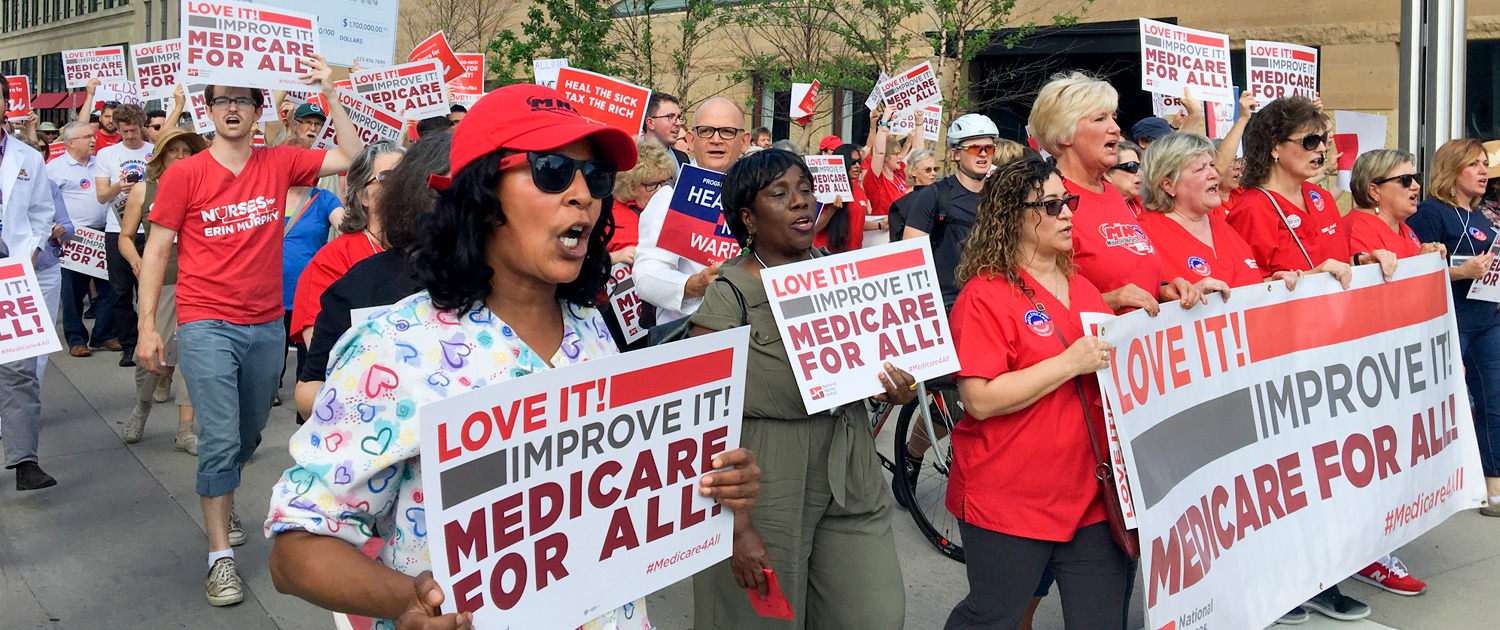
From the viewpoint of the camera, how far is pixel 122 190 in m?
10.5

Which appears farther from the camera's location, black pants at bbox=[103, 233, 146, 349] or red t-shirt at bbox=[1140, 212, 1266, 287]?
black pants at bbox=[103, 233, 146, 349]

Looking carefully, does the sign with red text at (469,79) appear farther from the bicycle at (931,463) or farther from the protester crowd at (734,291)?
the bicycle at (931,463)

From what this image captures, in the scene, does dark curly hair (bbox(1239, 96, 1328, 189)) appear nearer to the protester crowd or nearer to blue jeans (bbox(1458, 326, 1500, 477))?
the protester crowd

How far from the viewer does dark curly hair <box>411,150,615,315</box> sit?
1.98 metres

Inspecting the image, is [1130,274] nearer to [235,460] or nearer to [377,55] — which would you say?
[235,460]

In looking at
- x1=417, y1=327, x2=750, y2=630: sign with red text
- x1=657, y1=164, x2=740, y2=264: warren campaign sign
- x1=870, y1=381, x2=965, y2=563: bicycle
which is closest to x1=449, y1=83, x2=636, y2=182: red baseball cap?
x1=417, y1=327, x2=750, y2=630: sign with red text

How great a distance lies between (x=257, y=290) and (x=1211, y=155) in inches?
161

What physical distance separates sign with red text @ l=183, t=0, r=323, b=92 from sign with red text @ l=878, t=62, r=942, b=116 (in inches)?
197

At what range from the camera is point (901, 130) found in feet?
35.6

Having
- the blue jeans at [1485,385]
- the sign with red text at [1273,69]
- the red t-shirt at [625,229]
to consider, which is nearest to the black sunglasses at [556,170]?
the red t-shirt at [625,229]

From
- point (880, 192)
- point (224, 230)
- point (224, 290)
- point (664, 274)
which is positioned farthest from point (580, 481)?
point (880, 192)

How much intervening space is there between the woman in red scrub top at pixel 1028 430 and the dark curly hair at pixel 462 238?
1944 mm

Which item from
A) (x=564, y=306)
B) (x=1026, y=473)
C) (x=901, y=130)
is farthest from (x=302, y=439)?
(x=901, y=130)

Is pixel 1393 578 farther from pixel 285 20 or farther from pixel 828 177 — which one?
pixel 285 20
